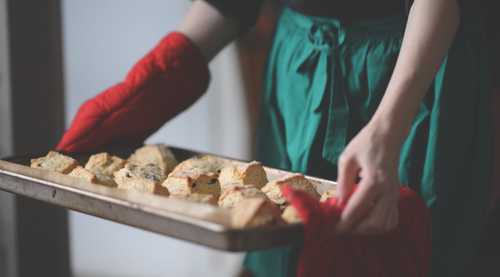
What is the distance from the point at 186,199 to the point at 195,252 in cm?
145

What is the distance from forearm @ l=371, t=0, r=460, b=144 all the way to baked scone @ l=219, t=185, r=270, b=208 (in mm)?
211

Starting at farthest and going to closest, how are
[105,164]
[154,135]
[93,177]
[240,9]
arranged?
[154,135] < [240,9] < [105,164] < [93,177]

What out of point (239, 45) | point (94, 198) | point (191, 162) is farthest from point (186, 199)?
point (239, 45)

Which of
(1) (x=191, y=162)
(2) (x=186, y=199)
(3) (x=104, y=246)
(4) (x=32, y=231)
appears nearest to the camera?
(2) (x=186, y=199)

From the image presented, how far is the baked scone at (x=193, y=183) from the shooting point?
30.0 inches

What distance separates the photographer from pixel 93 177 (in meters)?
0.77

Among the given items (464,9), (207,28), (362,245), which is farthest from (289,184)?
(207,28)

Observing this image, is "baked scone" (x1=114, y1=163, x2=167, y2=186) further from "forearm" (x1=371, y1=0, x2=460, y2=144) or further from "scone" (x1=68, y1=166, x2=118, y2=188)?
"forearm" (x1=371, y1=0, x2=460, y2=144)

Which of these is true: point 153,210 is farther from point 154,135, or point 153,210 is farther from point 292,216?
point 154,135

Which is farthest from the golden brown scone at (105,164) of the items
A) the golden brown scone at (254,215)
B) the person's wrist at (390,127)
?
the person's wrist at (390,127)

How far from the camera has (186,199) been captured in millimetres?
640

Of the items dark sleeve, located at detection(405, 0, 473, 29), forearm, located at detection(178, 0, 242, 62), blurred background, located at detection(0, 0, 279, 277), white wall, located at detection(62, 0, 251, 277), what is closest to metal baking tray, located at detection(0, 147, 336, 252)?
dark sleeve, located at detection(405, 0, 473, 29)

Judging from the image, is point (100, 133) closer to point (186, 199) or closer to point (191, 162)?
point (191, 162)

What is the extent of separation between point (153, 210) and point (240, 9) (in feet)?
2.36
